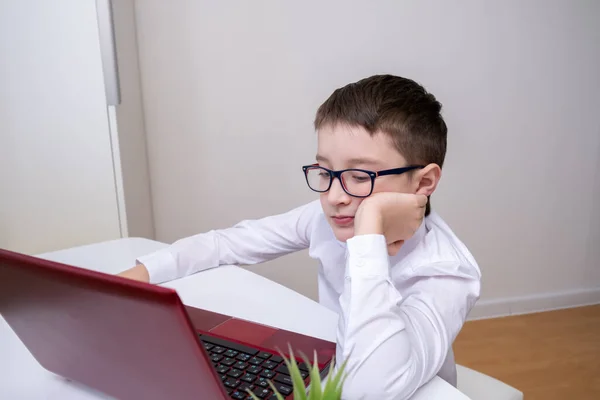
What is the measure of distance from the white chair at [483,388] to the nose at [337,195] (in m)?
0.42

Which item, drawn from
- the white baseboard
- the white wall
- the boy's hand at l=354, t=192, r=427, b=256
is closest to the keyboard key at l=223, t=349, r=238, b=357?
the boy's hand at l=354, t=192, r=427, b=256

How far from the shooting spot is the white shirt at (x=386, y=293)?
26.3 inches

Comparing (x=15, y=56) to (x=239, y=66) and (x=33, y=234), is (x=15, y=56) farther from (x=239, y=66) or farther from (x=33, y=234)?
(x=239, y=66)

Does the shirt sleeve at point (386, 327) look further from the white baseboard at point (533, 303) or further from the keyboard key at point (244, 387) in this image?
the white baseboard at point (533, 303)

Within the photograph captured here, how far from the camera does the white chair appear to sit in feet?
2.98

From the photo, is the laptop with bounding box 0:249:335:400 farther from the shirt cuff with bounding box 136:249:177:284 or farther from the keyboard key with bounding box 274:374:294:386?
the shirt cuff with bounding box 136:249:177:284

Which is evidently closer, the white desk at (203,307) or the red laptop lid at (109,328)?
the red laptop lid at (109,328)

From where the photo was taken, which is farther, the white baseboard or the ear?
the white baseboard

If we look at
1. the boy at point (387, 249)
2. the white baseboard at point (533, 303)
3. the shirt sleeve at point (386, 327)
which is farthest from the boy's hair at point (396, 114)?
the white baseboard at point (533, 303)

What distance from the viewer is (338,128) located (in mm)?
859

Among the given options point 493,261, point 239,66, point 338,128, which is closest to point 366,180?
point 338,128

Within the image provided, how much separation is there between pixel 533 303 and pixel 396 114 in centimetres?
202

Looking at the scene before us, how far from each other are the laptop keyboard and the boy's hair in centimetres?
40

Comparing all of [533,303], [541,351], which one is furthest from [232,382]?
[533,303]
